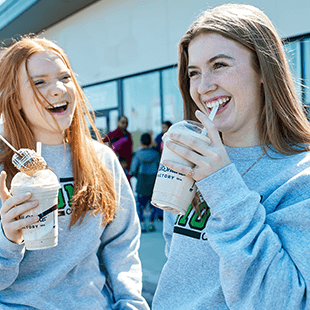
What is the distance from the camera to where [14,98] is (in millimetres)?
1725

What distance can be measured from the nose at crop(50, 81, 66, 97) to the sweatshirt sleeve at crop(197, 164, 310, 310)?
98cm

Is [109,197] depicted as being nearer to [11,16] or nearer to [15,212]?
[15,212]

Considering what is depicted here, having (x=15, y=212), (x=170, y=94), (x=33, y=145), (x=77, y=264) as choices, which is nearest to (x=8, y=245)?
(x=15, y=212)

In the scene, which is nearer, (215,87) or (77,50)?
(215,87)

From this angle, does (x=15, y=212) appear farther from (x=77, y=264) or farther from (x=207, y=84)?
(x=207, y=84)

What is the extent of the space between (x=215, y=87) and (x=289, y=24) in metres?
5.03

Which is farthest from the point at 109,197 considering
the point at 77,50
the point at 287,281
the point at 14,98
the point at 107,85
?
the point at 77,50

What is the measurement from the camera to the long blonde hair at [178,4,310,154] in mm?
1260

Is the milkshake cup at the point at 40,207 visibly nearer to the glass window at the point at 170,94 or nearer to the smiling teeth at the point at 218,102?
the smiling teeth at the point at 218,102

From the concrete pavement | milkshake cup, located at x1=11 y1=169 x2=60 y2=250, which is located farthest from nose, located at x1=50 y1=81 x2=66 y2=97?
the concrete pavement

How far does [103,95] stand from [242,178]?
9615 millimetres

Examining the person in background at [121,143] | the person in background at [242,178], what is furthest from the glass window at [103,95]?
the person in background at [242,178]

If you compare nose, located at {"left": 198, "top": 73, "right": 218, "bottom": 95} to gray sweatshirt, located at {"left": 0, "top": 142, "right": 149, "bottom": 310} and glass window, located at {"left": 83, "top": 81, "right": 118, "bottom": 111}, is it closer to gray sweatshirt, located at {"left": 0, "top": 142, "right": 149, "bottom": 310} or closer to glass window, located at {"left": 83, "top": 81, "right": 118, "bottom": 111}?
gray sweatshirt, located at {"left": 0, "top": 142, "right": 149, "bottom": 310}

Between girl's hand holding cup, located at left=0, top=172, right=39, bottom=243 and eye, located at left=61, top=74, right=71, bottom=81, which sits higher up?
eye, located at left=61, top=74, right=71, bottom=81
